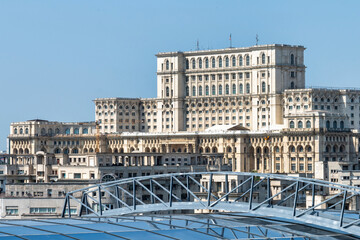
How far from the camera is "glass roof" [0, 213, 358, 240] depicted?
193ft

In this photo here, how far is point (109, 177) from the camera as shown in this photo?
186 m

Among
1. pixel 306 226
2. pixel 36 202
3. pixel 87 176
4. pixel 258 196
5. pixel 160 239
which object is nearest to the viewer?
pixel 160 239

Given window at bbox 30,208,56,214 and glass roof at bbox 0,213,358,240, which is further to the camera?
window at bbox 30,208,56,214

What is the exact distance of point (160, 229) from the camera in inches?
2416

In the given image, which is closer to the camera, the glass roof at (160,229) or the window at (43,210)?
the glass roof at (160,229)

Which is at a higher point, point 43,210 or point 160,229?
point 160,229

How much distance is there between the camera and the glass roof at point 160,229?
Answer: 193ft

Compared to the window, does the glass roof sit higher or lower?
higher

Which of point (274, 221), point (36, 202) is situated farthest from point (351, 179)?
point (274, 221)

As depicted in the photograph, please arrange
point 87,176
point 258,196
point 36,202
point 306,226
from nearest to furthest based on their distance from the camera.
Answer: point 306,226 → point 36,202 → point 258,196 → point 87,176

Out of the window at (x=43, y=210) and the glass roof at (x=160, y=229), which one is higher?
the glass roof at (x=160, y=229)

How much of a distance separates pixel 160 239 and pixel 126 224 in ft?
18.7

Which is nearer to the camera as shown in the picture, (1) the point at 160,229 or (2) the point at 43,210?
(1) the point at 160,229

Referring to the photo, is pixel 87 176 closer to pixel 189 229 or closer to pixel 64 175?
pixel 64 175
